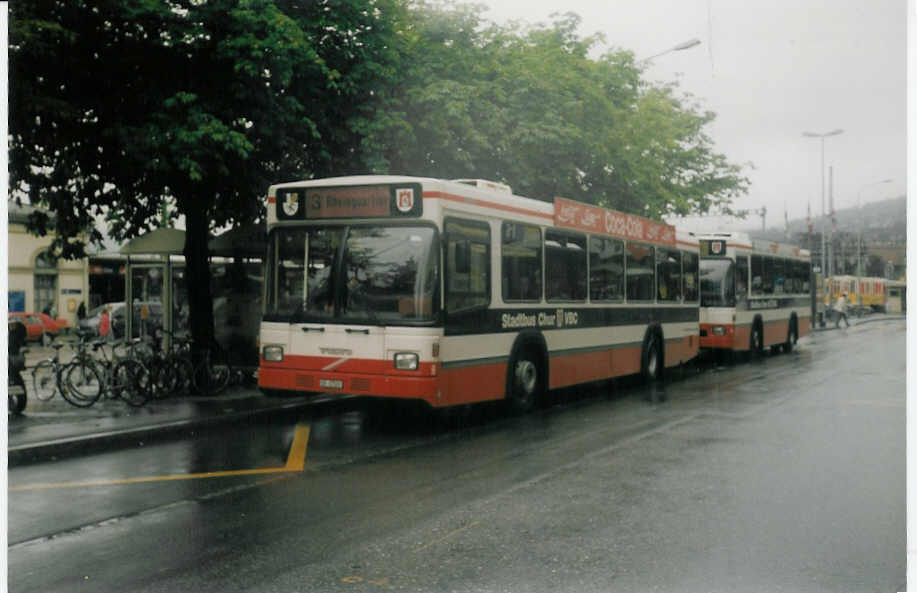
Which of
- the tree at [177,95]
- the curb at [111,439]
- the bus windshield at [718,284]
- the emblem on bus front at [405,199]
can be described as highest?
the tree at [177,95]

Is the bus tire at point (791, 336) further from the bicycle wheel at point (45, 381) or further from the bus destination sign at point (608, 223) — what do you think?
the bicycle wheel at point (45, 381)

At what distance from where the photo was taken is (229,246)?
50.8 feet

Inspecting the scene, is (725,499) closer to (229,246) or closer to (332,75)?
(332,75)

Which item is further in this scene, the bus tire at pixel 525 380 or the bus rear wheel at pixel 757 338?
the bus rear wheel at pixel 757 338

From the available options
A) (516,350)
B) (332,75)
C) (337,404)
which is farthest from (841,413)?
(332,75)

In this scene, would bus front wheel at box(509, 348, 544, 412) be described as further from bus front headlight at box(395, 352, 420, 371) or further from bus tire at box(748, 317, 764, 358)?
bus tire at box(748, 317, 764, 358)

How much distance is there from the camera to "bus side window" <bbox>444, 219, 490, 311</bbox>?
10.3 meters

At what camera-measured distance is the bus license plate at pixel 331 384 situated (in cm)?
1038

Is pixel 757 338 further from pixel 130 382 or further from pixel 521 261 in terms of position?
pixel 130 382

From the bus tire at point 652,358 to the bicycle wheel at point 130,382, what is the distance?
8.02 metres

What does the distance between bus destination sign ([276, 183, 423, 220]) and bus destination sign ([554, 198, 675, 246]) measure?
315 cm

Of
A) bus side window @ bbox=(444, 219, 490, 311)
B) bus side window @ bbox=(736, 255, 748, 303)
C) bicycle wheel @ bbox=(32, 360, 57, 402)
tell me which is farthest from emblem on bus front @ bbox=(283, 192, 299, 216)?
bus side window @ bbox=(736, 255, 748, 303)

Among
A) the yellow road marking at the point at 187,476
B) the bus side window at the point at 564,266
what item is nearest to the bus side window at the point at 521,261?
the bus side window at the point at 564,266

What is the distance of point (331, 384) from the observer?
10.4m
